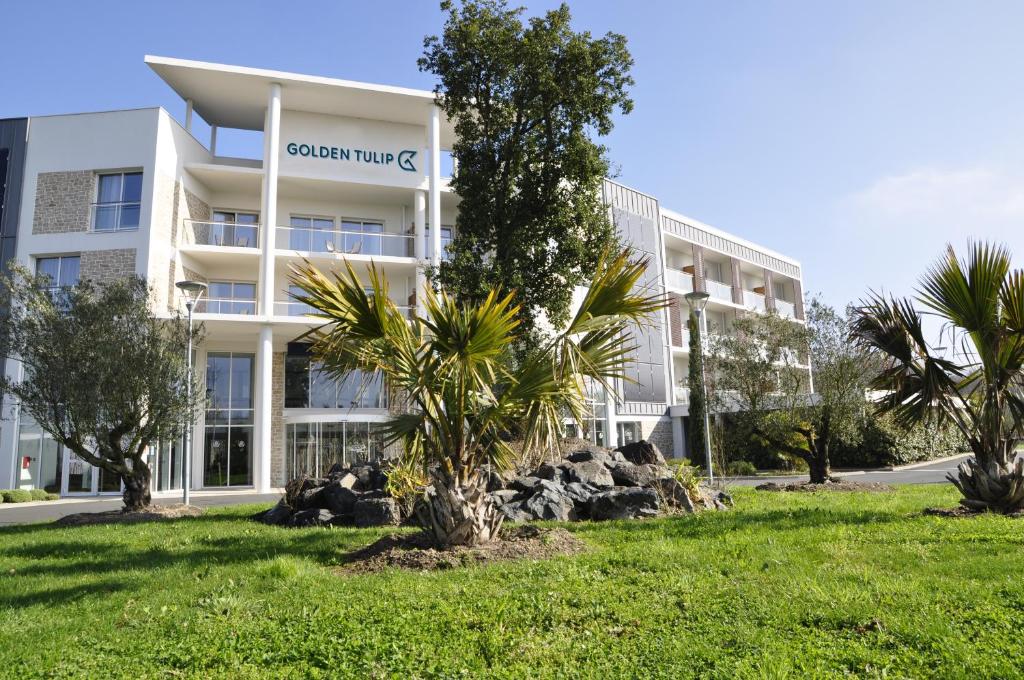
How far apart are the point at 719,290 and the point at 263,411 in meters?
27.1

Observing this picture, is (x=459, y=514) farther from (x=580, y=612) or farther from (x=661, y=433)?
(x=661, y=433)

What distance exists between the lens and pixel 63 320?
1359 cm

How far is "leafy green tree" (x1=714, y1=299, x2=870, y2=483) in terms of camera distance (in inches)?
623

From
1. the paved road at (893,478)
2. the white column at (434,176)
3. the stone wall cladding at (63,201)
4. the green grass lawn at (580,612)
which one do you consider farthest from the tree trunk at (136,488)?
the paved road at (893,478)

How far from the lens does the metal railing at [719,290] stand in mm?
39156

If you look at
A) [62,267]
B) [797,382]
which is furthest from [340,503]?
[62,267]

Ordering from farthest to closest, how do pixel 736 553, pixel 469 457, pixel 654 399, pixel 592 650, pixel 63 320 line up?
pixel 654 399
pixel 63 320
pixel 469 457
pixel 736 553
pixel 592 650

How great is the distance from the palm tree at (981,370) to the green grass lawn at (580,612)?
112cm

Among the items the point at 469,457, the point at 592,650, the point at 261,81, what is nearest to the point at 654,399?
the point at 261,81

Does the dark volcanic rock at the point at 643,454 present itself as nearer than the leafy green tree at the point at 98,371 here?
No

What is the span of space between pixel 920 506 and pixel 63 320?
51.5 ft

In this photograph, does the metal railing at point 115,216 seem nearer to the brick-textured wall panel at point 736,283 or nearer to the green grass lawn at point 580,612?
the green grass lawn at point 580,612

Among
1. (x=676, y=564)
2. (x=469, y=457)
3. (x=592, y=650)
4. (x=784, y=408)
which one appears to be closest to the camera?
(x=592, y=650)

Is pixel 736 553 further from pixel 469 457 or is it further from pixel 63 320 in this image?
pixel 63 320
